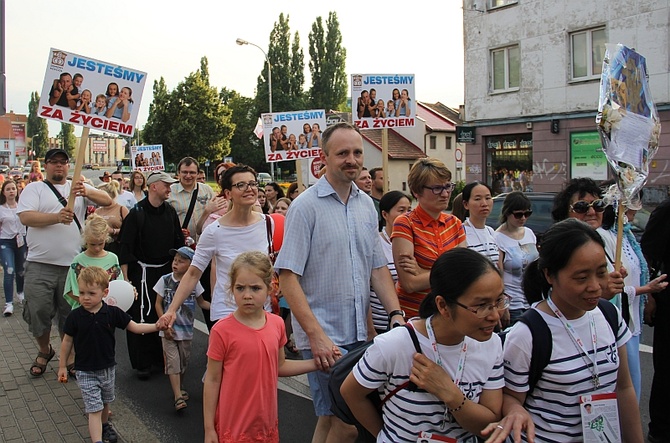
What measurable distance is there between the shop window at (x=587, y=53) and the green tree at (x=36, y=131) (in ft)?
424

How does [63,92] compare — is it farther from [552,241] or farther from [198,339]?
[552,241]

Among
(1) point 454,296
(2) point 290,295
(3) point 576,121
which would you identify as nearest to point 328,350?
(2) point 290,295

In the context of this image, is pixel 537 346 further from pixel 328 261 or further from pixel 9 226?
pixel 9 226

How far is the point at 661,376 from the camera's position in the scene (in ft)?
15.2

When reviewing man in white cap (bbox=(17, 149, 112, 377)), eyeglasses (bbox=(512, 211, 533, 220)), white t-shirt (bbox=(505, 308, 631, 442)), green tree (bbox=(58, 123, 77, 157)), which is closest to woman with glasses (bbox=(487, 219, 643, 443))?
white t-shirt (bbox=(505, 308, 631, 442))

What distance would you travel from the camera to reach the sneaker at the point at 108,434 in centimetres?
475

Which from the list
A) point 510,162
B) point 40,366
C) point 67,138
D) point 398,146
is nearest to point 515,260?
point 40,366

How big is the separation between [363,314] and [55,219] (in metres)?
3.80

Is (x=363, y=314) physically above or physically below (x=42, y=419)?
above

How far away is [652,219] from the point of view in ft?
15.5

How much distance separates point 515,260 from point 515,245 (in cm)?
16

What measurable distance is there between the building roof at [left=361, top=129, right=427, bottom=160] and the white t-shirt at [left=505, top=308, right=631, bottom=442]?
44.7 metres

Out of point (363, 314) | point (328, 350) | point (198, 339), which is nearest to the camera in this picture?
point (328, 350)

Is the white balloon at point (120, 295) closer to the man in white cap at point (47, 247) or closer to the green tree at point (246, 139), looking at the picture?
the man in white cap at point (47, 247)
